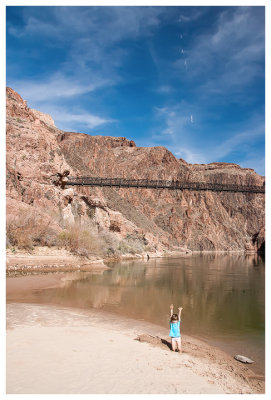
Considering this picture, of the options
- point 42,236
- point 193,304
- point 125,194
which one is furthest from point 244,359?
point 125,194

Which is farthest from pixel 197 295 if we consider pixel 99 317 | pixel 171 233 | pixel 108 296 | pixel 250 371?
pixel 171 233

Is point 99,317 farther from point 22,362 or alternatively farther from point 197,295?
point 197,295

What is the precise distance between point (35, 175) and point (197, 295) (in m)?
18.6

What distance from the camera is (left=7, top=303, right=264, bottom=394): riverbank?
379 centimetres

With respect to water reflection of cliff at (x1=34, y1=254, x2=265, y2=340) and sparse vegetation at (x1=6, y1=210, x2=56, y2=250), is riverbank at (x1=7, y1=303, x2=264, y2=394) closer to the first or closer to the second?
water reflection of cliff at (x1=34, y1=254, x2=265, y2=340)

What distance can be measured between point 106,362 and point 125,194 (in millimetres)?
83023

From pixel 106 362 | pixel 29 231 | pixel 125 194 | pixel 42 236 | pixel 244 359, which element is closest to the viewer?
pixel 106 362

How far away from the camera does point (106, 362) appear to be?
4.61 meters

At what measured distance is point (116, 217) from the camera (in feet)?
151

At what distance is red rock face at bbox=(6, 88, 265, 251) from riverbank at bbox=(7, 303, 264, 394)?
14.4 meters

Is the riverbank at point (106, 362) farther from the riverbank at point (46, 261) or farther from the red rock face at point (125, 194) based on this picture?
the red rock face at point (125, 194)

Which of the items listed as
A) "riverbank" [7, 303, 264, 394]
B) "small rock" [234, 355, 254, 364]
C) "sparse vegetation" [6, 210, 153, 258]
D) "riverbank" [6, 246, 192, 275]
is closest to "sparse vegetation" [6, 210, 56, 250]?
"sparse vegetation" [6, 210, 153, 258]

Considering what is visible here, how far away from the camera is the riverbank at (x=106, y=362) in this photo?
3.79 m

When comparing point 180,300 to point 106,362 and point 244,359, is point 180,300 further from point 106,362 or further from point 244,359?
point 106,362
